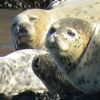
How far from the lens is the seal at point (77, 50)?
3744 millimetres

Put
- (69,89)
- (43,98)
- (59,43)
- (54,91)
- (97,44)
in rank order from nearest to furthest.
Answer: (59,43) < (97,44) < (69,89) < (54,91) < (43,98)

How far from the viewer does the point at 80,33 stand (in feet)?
12.7

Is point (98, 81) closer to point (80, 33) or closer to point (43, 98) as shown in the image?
point (80, 33)

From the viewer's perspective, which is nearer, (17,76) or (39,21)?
(39,21)

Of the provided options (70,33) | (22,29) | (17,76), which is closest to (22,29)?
(22,29)

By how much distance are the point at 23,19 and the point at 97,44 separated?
78cm

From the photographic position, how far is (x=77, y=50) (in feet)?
12.6

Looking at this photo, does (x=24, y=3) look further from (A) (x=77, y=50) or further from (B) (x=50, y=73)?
(A) (x=77, y=50)

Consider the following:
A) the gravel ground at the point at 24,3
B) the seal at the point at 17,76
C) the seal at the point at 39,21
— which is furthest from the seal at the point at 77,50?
the gravel ground at the point at 24,3

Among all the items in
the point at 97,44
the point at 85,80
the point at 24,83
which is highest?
the point at 97,44

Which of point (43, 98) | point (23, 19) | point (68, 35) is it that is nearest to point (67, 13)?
point (23, 19)

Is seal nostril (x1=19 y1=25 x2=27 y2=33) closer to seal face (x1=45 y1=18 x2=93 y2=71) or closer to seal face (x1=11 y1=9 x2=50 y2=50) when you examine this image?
seal face (x1=11 y1=9 x2=50 y2=50)

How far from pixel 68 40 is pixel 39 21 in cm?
62

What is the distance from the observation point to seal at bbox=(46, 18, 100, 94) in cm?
374
